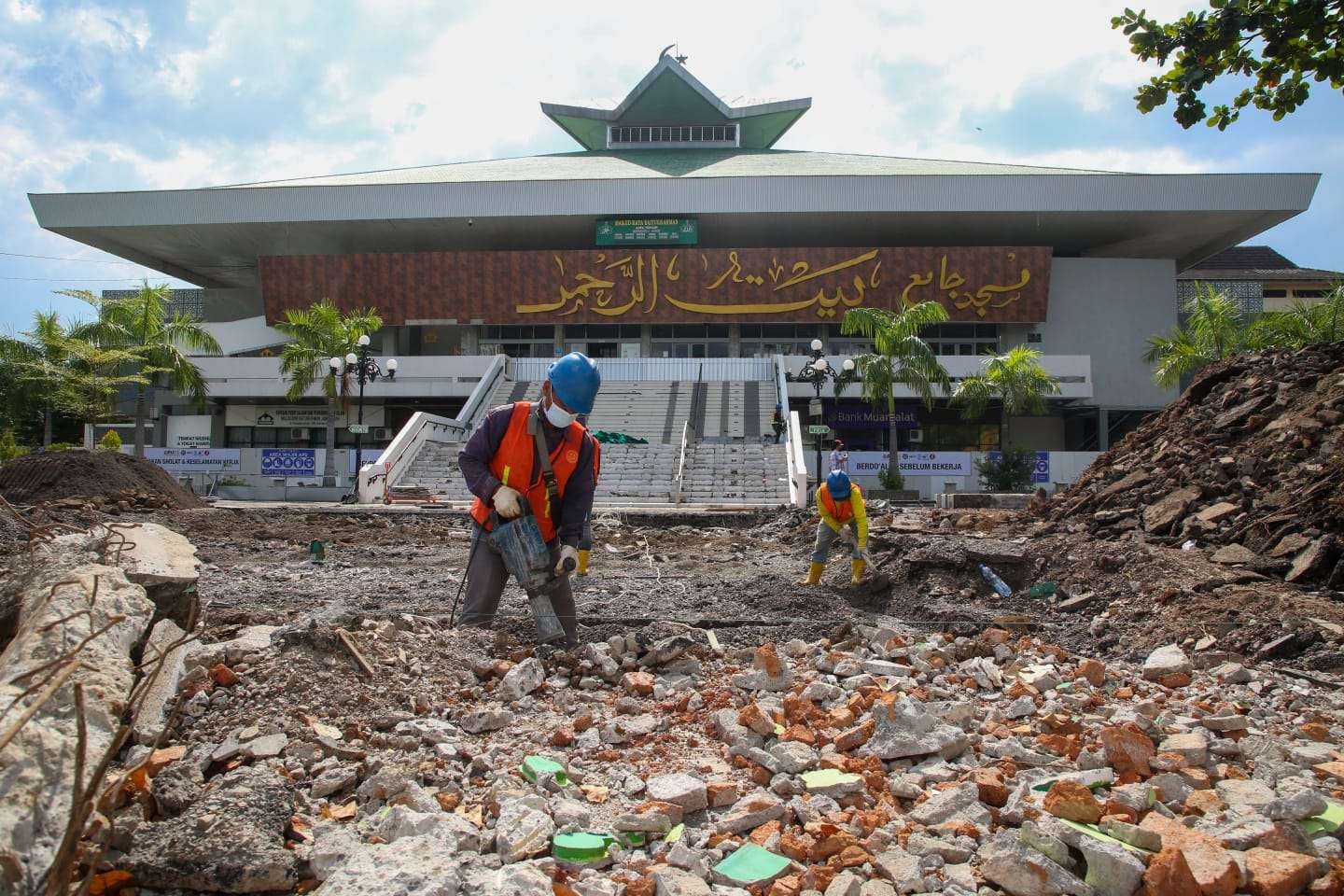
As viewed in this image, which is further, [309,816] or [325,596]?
[325,596]

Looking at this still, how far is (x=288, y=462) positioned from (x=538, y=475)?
26.0 metres

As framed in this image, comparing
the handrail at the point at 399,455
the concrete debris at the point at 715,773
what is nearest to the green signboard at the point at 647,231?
the handrail at the point at 399,455

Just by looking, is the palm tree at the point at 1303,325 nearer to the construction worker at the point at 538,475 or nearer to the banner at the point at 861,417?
the banner at the point at 861,417

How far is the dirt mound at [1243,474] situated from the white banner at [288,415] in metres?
29.9

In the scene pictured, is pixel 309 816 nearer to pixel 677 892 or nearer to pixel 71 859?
pixel 71 859

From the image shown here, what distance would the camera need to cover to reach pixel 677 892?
2.53 metres

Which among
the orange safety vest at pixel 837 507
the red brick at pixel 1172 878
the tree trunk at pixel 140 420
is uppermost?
the tree trunk at pixel 140 420

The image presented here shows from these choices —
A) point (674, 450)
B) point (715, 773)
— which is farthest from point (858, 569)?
point (674, 450)

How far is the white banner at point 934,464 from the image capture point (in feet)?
89.1

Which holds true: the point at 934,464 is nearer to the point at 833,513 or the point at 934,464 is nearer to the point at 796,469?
the point at 796,469

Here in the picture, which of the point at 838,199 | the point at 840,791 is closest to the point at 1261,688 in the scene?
the point at 840,791

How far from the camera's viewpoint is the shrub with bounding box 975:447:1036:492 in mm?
25391

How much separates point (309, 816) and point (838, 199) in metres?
35.8

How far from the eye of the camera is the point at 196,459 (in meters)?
29.4
